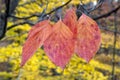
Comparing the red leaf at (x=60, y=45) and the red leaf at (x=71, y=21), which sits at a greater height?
the red leaf at (x=71, y=21)

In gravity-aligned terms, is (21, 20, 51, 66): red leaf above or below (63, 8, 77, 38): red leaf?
below

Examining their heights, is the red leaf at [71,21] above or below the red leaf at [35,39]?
above

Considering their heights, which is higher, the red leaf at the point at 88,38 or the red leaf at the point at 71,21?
the red leaf at the point at 71,21

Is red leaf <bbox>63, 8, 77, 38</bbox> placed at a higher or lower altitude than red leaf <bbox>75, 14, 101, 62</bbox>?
higher
